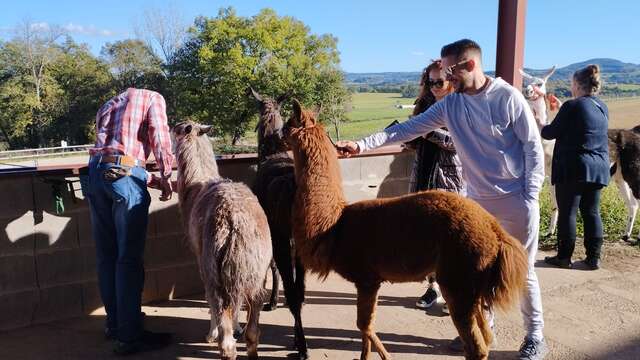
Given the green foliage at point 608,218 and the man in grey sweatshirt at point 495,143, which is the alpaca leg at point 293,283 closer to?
the man in grey sweatshirt at point 495,143

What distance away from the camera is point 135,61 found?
114 feet

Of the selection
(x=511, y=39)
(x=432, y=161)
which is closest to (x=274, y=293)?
(x=432, y=161)

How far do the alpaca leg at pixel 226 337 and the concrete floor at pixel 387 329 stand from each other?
26.6 inches

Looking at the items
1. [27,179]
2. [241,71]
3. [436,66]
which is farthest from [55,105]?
[436,66]

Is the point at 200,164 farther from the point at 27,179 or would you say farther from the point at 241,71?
the point at 241,71

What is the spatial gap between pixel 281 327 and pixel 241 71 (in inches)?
1509

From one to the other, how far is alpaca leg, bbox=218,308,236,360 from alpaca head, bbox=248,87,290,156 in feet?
5.23

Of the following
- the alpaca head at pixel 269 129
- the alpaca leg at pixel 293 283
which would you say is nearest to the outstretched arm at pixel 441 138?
the alpaca head at pixel 269 129

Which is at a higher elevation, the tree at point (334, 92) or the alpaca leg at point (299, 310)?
the tree at point (334, 92)

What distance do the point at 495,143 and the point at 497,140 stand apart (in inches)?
0.9

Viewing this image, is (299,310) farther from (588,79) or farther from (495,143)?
(588,79)

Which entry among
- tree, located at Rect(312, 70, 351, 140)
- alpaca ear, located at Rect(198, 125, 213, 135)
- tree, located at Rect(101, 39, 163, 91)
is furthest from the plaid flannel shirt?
tree, located at Rect(312, 70, 351, 140)

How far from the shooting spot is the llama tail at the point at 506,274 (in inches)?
97.5

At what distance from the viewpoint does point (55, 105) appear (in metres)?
27.5
